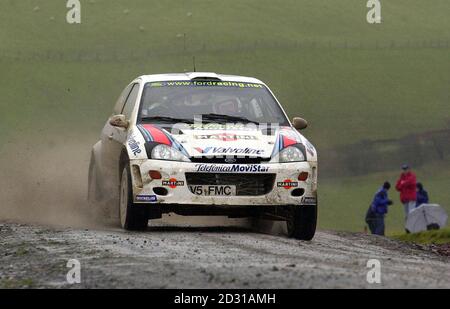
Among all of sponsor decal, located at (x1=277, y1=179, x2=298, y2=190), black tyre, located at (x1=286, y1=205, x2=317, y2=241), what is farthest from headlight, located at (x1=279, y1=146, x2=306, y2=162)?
black tyre, located at (x1=286, y1=205, x2=317, y2=241)

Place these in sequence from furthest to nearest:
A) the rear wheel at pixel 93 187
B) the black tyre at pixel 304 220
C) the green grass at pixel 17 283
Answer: the rear wheel at pixel 93 187, the black tyre at pixel 304 220, the green grass at pixel 17 283

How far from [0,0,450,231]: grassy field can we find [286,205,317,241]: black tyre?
3412 cm

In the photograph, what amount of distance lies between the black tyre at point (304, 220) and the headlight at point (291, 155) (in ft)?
1.60

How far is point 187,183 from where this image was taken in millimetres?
11156

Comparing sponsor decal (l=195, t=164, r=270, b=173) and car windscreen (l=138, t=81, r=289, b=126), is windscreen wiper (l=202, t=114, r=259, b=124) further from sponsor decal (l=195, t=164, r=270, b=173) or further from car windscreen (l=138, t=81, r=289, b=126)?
sponsor decal (l=195, t=164, r=270, b=173)

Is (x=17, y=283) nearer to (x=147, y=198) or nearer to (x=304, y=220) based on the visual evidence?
(x=147, y=198)

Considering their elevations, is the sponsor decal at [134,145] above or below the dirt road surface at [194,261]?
above

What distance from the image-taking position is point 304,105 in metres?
61.1

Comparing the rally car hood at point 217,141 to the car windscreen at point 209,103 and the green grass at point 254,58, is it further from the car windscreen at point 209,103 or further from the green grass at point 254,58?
the green grass at point 254,58

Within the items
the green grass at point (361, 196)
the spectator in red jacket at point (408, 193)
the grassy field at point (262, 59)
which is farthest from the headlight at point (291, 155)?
A: the grassy field at point (262, 59)

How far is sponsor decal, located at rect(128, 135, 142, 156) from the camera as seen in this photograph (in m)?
11.3

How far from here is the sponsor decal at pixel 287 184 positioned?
11250 millimetres

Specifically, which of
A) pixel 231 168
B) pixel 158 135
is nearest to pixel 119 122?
pixel 158 135

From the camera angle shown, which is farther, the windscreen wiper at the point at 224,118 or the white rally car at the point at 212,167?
the windscreen wiper at the point at 224,118
